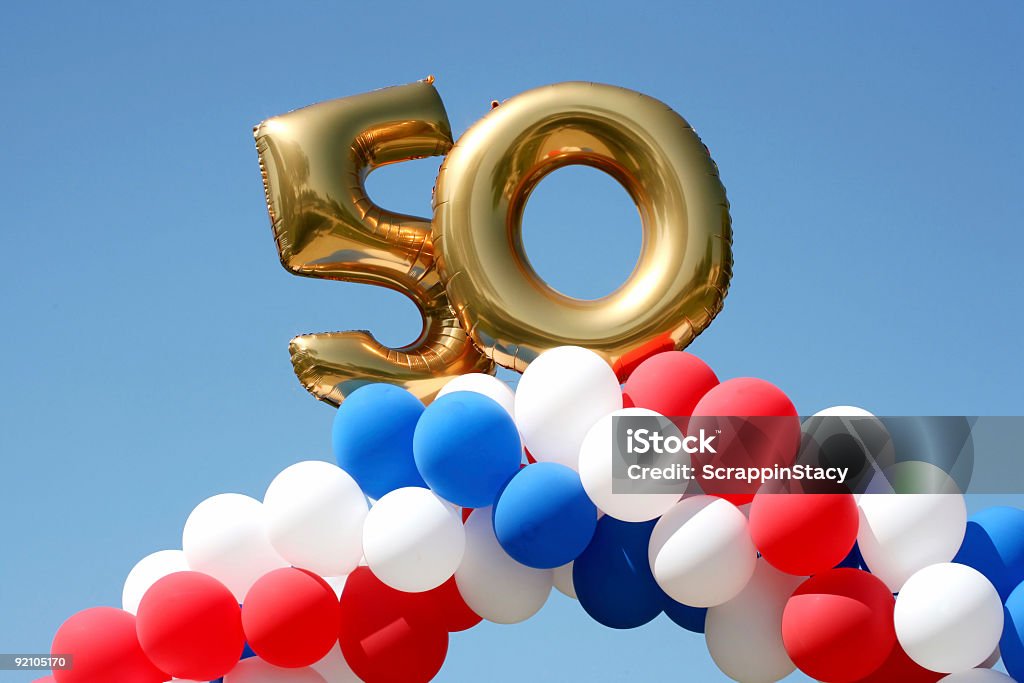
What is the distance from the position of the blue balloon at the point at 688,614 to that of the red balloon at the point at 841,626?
1.41 ft

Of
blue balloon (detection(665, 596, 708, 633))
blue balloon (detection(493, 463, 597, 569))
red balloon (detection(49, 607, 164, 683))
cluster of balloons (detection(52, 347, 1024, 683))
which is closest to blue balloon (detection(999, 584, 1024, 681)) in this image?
cluster of balloons (detection(52, 347, 1024, 683))

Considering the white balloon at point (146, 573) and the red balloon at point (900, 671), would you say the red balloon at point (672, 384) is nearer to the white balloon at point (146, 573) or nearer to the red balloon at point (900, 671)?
the red balloon at point (900, 671)

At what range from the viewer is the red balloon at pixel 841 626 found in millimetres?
3912

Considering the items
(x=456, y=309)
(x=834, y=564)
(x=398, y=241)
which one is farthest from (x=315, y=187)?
(x=834, y=564)

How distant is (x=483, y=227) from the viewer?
4.90 meters

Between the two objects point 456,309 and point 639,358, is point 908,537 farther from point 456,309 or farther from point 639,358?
point 456,309

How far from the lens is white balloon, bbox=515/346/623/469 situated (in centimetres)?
426

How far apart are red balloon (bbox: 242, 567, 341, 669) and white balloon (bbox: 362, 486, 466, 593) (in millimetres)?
202

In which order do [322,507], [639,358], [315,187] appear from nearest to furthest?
[322,507]
[639,358]
[315,187]

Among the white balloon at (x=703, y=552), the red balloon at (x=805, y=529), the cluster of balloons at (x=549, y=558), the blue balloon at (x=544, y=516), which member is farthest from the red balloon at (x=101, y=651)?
the red balloon at (x=805, y=529)

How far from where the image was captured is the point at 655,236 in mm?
4977

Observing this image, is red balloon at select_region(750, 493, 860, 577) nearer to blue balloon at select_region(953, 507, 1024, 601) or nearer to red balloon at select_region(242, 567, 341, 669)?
blue balloon at select_region(953, 507, 1024, 601)

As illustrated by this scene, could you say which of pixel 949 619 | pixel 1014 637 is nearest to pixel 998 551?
pixel 1014 637

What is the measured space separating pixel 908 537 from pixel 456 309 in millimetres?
1814
